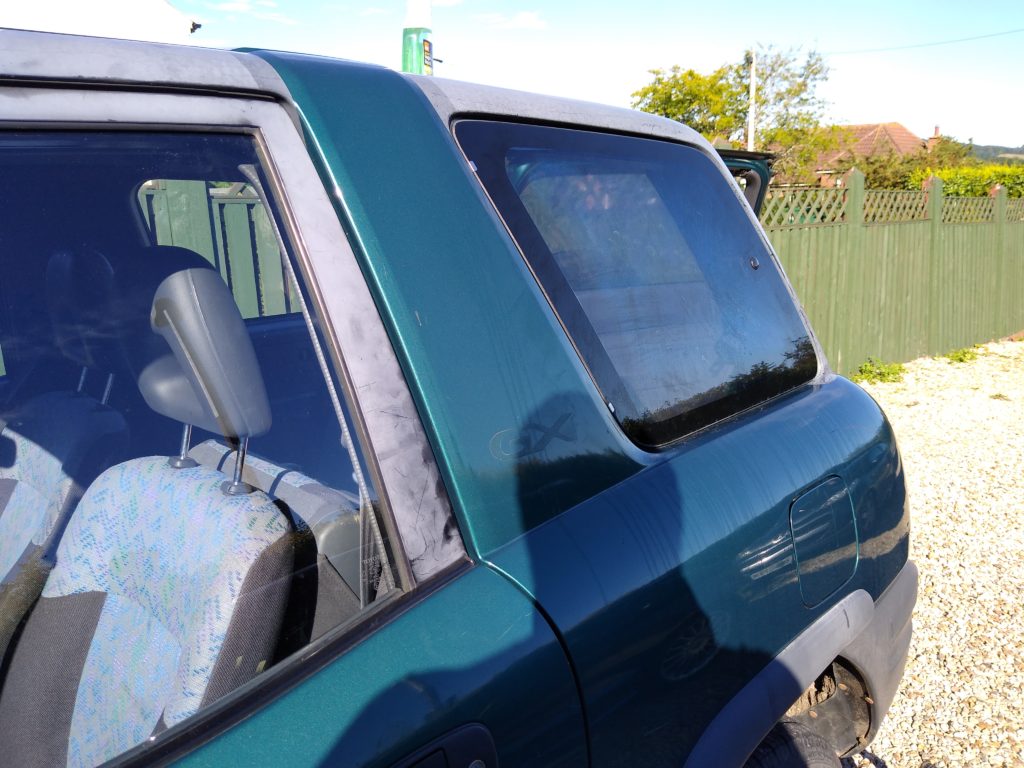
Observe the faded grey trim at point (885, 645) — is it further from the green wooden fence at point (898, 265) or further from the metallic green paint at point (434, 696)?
the green wooden fence at point (898, 265)

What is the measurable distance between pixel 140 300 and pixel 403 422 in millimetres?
519

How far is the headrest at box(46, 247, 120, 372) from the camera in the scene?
1.30m

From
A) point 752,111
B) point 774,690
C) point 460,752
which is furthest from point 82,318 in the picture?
point 752,111

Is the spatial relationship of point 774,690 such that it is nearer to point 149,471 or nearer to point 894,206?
point 149,471

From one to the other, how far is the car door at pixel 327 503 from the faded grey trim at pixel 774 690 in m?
0.36

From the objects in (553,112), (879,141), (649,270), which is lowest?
(649,270)

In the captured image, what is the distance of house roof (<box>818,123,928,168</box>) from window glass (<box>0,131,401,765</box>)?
131ft

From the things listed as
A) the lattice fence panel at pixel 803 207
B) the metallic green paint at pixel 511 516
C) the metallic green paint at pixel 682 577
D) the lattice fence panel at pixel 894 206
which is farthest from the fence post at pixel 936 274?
the metallic green paint at pixel 511 516

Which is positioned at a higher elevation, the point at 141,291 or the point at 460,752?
the point at 141,291

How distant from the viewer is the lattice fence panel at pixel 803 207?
688cm

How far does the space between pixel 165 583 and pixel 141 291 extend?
0.46 meters

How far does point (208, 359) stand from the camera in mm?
1173

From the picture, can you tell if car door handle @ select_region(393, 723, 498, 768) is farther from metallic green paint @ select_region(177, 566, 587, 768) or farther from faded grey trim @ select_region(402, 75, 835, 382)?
faded grey trim @ select_region(402, 75, 835, 382)

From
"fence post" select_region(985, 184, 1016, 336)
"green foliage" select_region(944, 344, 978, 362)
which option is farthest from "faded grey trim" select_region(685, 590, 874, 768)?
"fence post" select_region(985, 184, 1016, 336)
